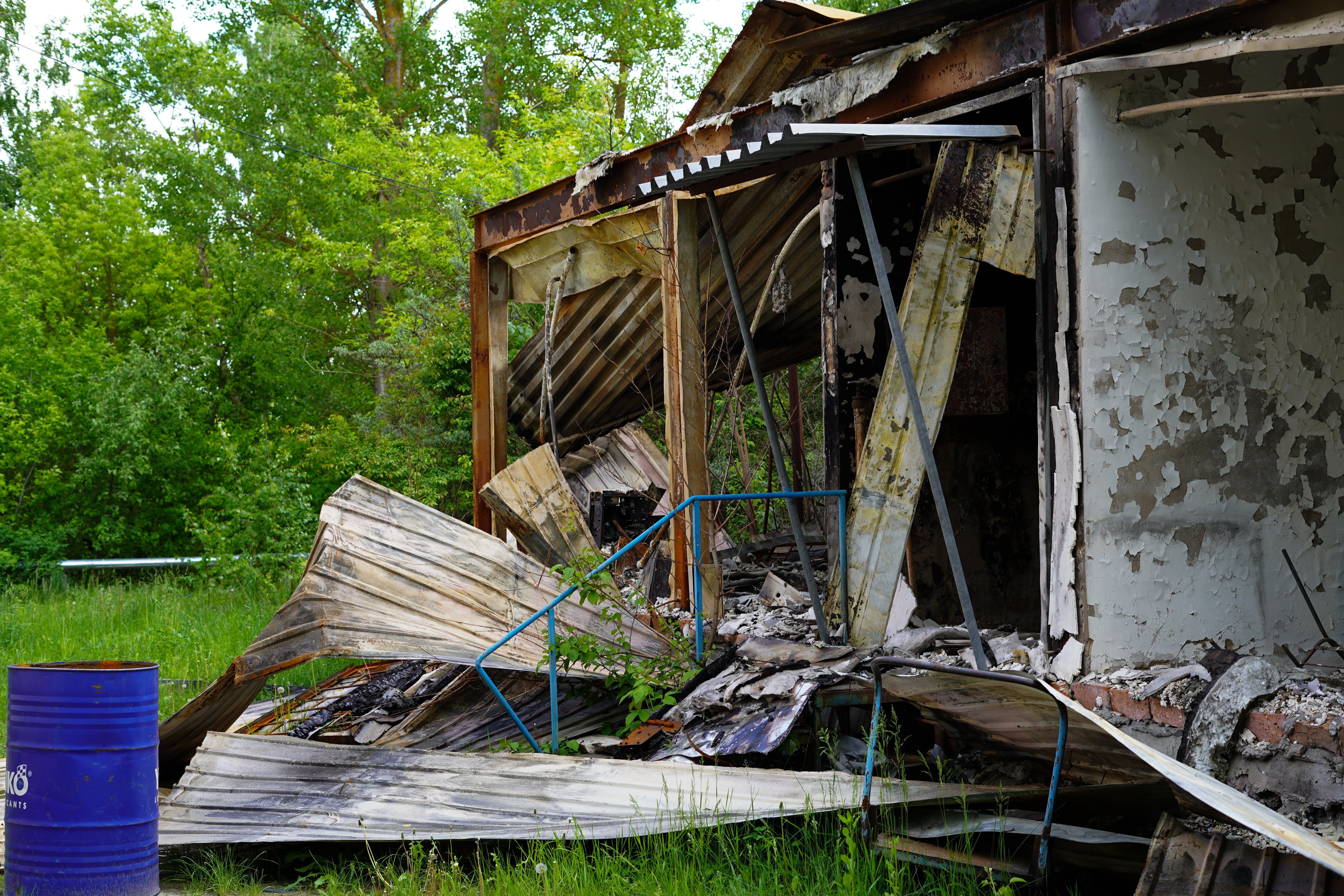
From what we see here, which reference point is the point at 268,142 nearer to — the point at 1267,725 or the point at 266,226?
the point at 266,226

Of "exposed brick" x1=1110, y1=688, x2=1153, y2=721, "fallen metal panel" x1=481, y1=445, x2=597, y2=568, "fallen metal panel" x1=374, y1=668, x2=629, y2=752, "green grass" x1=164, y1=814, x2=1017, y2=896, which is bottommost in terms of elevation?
"green grass" x1=164, y1=814, x2=1017, y2=896

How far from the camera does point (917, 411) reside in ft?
15.1

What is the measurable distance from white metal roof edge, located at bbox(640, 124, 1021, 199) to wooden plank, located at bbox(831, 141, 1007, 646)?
0.24 meters

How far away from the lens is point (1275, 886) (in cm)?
296

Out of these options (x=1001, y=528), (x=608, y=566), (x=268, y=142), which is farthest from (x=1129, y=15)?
(x=268, y=142)

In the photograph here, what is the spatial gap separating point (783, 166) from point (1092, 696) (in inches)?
108

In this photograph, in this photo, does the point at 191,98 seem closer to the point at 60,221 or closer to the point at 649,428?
the point at 60,221

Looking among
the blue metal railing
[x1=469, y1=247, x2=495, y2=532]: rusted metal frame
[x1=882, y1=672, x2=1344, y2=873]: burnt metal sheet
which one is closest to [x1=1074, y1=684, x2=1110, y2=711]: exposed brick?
[x1=882, y1=672, x2=1344, y2=873]: burnt metal sheet

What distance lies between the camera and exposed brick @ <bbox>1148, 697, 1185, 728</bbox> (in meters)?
3.77

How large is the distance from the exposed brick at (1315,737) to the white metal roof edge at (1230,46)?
2.20 m

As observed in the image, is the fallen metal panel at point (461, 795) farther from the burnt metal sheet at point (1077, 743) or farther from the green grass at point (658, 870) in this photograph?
the burnt metal sheet at point (1077, 743)

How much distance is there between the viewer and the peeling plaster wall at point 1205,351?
425 centimetres

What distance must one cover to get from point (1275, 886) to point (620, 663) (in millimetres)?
3315

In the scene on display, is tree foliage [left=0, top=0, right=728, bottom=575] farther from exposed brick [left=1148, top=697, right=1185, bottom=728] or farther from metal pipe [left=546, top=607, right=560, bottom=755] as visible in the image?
exposed brick [left=1148, top=697, right=1185, bottom=728]
